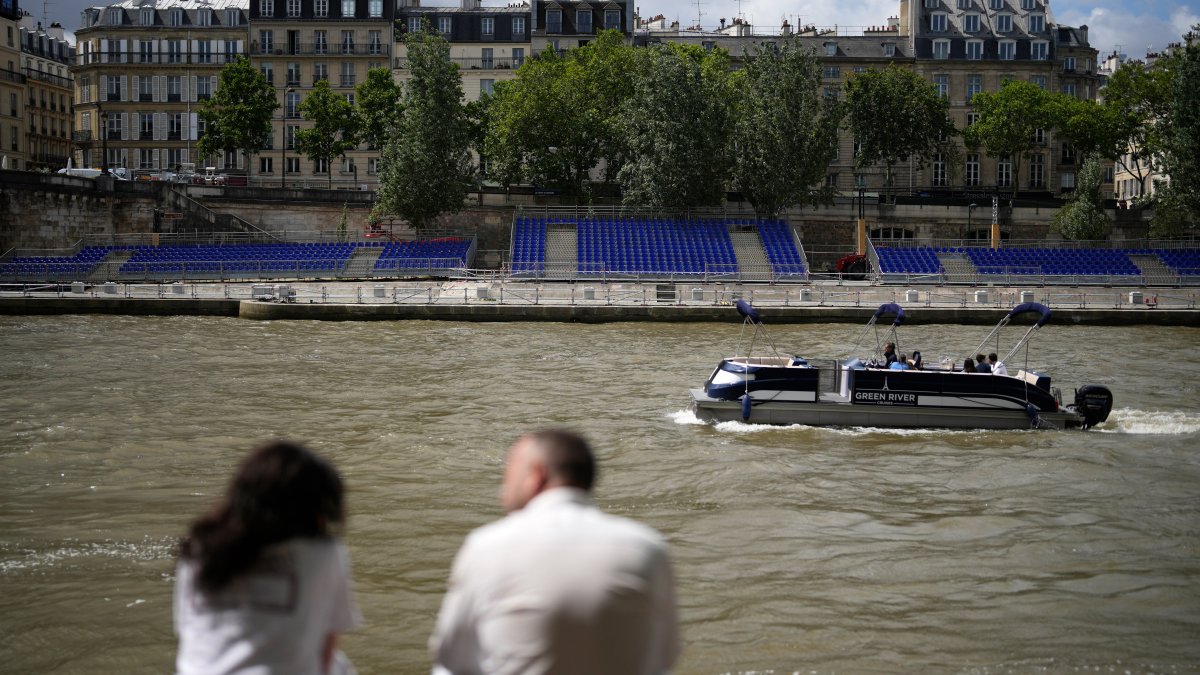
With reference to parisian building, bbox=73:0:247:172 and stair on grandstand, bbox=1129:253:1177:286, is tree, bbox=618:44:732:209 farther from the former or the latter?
parisian building, bbox=73:0:247:172

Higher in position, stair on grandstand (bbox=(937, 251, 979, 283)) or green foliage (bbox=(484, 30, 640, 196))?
green foliage (bbox=(484, 30, 640, 196))

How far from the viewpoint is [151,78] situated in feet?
290

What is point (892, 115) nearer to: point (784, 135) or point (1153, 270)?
point (784, 135)

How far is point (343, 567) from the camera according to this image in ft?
16.7

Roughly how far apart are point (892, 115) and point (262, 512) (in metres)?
76.4

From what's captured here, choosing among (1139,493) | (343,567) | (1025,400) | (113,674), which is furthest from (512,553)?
(1025,400)

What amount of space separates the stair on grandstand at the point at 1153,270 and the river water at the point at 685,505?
25.2 meters

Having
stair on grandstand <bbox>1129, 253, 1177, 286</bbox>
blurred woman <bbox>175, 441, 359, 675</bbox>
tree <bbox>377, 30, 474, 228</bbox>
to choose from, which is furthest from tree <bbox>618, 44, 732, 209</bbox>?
blurred woman <bbox>175, 441, 359, 675</bbox>

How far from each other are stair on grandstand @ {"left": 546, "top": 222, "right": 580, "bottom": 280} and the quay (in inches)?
224

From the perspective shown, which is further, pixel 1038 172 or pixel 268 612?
pixel 1038 172

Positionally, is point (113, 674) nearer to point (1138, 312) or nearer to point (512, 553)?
point (512, 553)

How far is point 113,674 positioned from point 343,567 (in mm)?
8072

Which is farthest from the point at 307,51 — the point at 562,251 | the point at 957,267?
the point at 957,267

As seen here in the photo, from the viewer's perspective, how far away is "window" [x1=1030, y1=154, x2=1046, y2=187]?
85938mm
